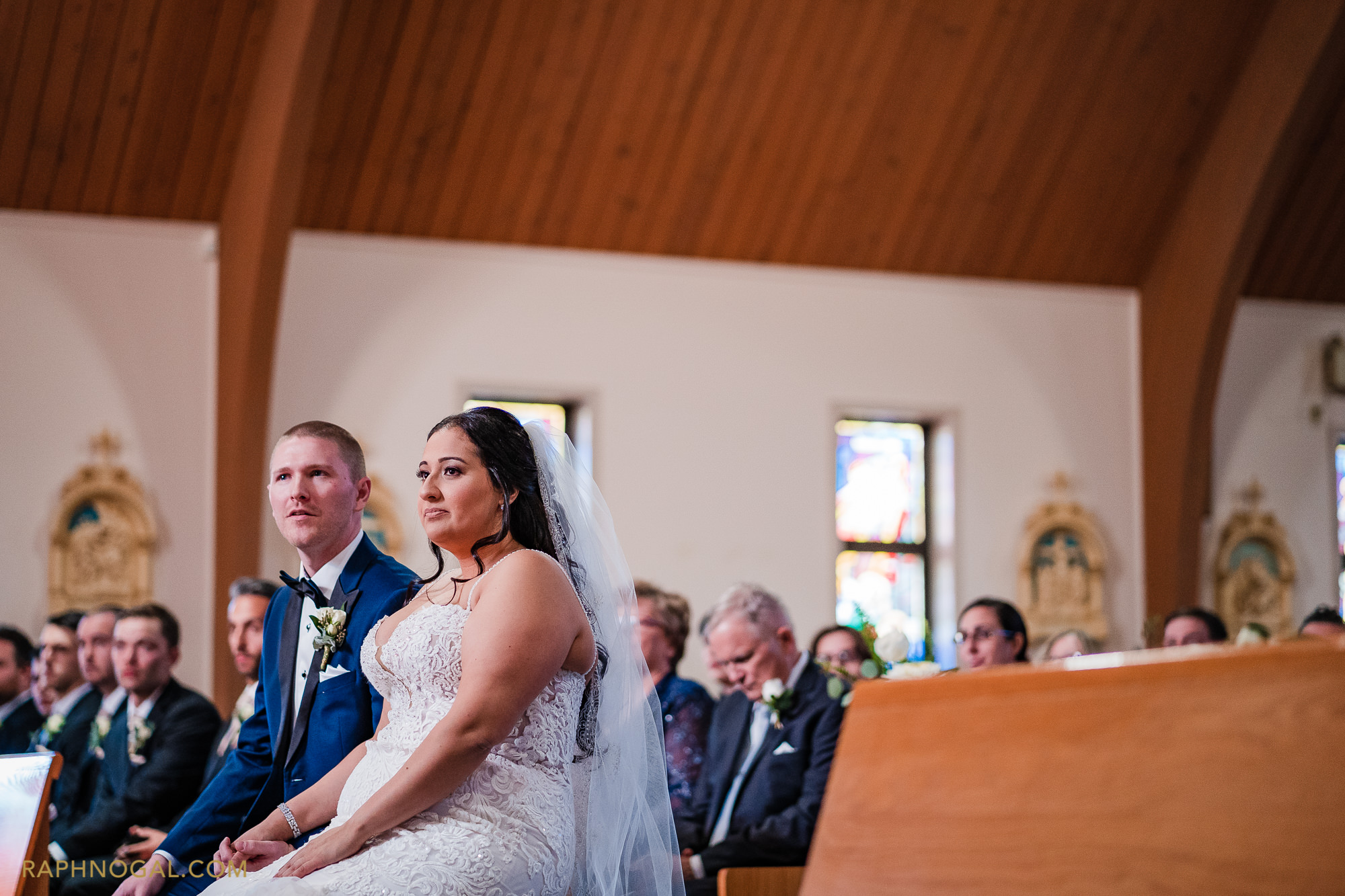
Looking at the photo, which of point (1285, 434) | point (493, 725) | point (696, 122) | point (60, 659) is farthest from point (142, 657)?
point (1285, 434)

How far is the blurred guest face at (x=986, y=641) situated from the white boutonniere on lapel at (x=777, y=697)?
0.87 metres

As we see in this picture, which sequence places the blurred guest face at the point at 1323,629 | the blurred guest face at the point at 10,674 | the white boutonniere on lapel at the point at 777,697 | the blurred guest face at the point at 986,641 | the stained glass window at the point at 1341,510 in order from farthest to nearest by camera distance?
the stained glass window at the point at 1341,510, the blurred guest face at the point at 10,674, the blurred guest face at the point at 1323,629, the blurred guest face at the point at 986,641, the white boutonniere on lapel at the point at 777,697

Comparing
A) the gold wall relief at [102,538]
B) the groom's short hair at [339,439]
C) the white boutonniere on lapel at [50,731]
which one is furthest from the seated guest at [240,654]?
the gold wall relief at [102,538]

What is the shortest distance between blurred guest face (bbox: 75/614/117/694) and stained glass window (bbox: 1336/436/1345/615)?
8.98 m

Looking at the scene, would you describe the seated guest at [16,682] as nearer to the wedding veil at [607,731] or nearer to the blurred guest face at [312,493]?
the blurred guest face at [312,493]

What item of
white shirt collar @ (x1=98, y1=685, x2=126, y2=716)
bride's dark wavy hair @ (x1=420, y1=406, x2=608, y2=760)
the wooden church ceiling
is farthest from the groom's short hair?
the wooden church ceiling

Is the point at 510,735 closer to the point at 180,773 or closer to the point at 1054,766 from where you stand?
the point at 1054,766

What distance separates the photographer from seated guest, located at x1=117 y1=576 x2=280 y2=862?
16.6 ft

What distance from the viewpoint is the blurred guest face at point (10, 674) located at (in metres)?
7.26

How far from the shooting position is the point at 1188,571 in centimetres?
1062

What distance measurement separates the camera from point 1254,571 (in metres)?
11.0

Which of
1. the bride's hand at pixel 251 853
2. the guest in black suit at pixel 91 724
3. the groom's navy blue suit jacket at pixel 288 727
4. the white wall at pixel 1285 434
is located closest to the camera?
the bride's hand at pixel 251 853

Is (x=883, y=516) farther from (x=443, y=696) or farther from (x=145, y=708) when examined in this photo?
(x=443, y=696)

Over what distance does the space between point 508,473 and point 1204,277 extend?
28.4 feet
